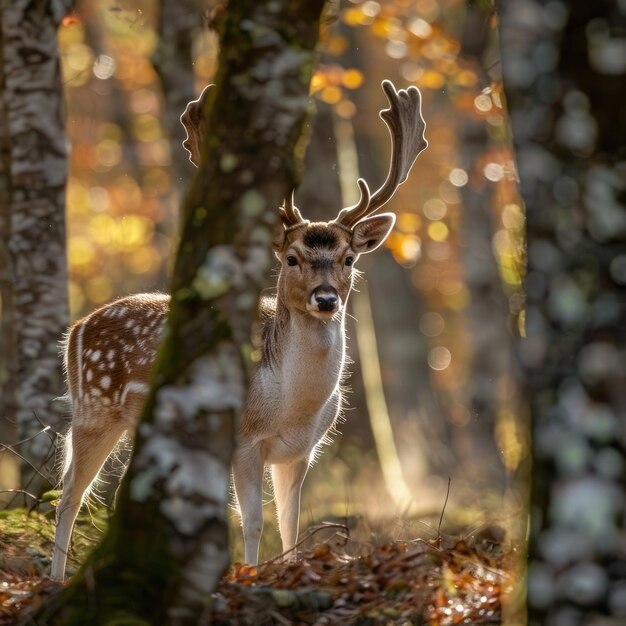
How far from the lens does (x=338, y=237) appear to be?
767 cm

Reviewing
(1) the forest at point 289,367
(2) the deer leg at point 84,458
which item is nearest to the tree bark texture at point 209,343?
(1) the forest at point 289,367

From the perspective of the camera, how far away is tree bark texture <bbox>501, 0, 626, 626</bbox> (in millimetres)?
3520

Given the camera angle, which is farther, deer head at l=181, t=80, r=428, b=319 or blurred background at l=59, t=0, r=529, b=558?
blurred background at l=59, t=0, r=529, b=558

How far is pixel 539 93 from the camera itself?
372 centimetres

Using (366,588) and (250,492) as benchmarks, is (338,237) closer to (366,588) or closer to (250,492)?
(250,492)

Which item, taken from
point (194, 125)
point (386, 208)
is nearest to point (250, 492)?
point (194, 125)

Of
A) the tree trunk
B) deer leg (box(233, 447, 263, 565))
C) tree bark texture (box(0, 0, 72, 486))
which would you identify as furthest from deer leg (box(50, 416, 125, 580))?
the tree trunk

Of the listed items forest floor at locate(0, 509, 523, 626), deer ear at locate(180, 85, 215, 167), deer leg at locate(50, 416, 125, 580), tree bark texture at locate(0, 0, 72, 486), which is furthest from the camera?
tree bark texture at locate(0, 0, 72, 486)

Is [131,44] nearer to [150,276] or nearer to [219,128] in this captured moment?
[150,276]

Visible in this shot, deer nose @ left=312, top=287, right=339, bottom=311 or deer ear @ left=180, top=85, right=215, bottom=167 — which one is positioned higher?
deer ear @ left=180, top=85, right=215, bottom=167

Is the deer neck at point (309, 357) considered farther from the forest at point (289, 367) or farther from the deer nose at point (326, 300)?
the deer nose at point (326, 300)

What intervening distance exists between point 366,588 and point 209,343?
4.80 ft

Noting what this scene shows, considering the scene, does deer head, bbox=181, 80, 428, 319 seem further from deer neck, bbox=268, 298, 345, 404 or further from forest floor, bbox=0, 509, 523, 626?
forest floor, bbox=0, 509, 523, 626

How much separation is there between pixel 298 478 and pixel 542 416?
13.6 ft
